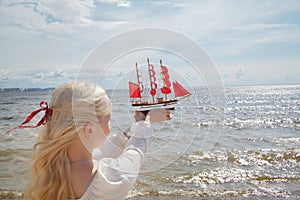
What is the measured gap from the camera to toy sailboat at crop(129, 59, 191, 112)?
1.80 metres

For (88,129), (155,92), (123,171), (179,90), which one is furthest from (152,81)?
(123,171)

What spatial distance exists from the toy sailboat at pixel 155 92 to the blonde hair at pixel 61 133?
189 mm

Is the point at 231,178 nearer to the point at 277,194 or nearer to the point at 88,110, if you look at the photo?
the point at 277,194

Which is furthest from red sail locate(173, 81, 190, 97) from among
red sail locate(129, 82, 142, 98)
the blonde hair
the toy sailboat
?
the blonde hair

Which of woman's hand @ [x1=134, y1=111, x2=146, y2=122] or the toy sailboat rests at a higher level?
the toy sailboat

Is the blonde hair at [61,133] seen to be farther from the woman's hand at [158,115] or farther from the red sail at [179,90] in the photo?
the red sail at [179,90]

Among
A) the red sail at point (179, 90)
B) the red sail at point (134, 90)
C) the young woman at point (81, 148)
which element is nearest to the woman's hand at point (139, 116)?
the young woman at point (81, 148)

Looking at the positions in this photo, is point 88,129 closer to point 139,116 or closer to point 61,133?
point 61,133

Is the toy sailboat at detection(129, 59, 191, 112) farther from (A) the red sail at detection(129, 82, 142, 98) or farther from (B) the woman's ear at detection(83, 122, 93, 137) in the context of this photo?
(B) the woman's ear at detection(83, 122, 93, 137)

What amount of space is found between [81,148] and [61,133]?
0.19 metres

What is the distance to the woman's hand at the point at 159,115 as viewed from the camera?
69.6 inches

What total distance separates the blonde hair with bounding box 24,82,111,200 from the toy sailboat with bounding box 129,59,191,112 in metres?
0.19

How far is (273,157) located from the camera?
9188mm

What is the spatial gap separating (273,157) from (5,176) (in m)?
7.82
